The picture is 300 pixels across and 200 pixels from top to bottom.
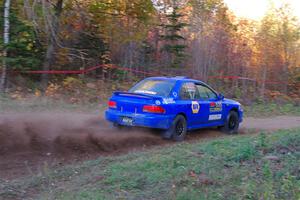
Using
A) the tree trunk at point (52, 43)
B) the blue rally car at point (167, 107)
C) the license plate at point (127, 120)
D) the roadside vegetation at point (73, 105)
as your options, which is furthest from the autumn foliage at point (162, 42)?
the license plate at point (127, 120)

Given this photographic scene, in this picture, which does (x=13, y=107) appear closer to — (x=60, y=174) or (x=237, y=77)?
(x=60, y=174)

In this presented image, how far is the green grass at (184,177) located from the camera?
19.1ft

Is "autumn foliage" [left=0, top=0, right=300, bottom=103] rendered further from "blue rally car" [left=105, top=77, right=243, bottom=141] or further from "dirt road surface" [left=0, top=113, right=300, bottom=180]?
"blue rally car" [left=105, top=77, right=243, bottom=141]

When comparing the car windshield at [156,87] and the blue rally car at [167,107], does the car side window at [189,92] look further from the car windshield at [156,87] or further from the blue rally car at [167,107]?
the car windshield at [156,87]

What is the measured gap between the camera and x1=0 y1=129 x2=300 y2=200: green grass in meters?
5.82

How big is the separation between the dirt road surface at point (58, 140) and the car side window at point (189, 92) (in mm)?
1032

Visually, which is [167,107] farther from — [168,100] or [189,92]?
[189,92]

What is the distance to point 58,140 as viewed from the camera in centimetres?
996

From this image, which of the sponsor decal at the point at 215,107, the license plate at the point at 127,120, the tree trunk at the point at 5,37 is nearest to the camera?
the license plate at the point at 127,120

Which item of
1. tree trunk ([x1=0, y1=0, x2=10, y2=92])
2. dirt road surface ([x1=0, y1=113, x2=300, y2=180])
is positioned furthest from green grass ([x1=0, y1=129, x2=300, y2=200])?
tree trunk ([x1=0, y1=0, x2=10, y2=92])

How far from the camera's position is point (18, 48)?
18.3 meters

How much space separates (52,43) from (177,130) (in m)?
9.83

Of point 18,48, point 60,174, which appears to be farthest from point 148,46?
point 60,174

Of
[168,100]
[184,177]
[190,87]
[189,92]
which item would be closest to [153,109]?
[168,100]
